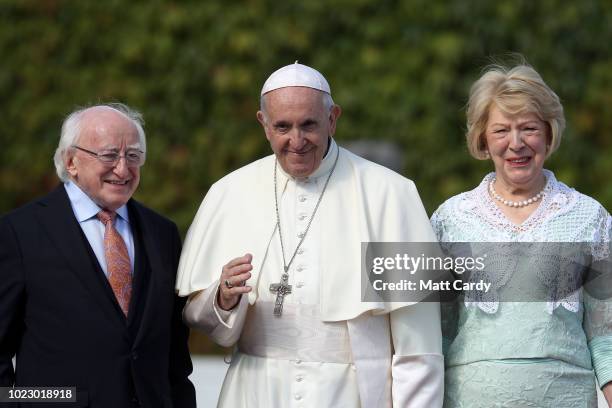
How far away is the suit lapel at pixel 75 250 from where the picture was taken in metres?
3.86

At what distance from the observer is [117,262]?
3.99 m

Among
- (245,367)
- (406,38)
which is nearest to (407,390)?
(245,367)

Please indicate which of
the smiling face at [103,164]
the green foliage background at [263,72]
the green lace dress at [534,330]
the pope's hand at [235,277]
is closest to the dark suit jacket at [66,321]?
the smiling face at [103,164]

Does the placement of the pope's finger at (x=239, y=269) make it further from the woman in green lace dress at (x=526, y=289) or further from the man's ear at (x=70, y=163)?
the woman in green lace dress at (x=526, y=289)

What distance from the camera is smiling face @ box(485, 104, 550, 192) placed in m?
4.05

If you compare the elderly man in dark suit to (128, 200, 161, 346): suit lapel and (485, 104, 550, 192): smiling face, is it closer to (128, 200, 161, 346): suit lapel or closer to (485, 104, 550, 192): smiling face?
(128, 200, 161, 346): suit lapel

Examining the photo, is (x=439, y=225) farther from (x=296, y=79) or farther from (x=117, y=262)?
(x=117, y=262)

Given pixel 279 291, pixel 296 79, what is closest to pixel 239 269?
pixel 279 291

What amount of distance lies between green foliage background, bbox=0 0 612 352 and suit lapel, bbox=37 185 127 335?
4238mm

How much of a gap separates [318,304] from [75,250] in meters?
0.90

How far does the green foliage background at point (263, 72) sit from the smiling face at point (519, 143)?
3819 mm

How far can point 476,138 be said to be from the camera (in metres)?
4.20

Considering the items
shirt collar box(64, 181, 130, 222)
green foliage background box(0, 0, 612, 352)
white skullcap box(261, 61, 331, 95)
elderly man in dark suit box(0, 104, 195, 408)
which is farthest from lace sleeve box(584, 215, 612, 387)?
green foliage background box(0, 0, 612, 352)

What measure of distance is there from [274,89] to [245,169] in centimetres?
44
